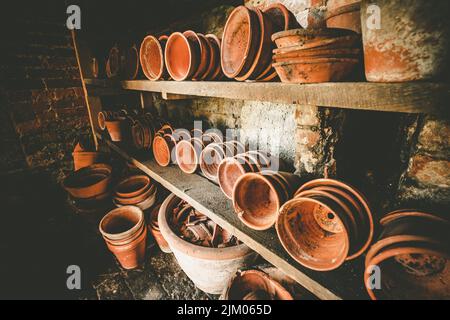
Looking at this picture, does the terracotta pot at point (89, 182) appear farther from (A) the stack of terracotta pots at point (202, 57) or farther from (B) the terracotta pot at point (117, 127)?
(A) the stack of terracotta pots at point (202, 57)

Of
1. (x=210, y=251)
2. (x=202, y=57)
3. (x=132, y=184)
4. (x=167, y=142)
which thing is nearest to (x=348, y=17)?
(x=202, y=57)

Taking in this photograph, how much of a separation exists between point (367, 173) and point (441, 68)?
1081 millimetres

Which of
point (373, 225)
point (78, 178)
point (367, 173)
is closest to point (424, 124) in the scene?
point (367, 173)

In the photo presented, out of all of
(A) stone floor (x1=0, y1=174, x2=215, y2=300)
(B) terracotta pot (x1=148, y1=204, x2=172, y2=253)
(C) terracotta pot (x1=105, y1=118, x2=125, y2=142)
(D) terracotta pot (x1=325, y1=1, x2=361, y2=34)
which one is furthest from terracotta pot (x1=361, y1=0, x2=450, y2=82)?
(C) terracotta pot (x1=105, y1=118, x2=125, y2=142)

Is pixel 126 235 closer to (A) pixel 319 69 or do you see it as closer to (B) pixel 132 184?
(B) pixel 132 184

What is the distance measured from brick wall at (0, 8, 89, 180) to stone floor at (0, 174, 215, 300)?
0.51 meters

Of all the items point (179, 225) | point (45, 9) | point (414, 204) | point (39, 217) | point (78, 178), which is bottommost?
point (39, 217)

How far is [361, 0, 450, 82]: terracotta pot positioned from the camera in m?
0.63

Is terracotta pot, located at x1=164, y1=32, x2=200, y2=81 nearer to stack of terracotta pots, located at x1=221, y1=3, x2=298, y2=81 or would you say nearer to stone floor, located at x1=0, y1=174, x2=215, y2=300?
stack of terracotta pots, located at x1=221, y1=3, x2=298, y2=81

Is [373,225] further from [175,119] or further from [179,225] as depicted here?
[175,119]

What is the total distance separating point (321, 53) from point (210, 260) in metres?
1.76

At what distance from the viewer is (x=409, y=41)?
0.68m

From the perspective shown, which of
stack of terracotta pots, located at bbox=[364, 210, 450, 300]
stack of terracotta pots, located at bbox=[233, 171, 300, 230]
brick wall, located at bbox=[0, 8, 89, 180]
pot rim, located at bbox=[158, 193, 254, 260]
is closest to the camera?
stack of terracotta pots, located at bbox=[364, 210, 450, 300]

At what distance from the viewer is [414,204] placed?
139 centimetres
